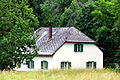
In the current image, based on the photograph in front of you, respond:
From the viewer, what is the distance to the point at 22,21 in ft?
100

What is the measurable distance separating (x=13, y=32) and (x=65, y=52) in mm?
17588

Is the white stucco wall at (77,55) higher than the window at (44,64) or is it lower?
higher

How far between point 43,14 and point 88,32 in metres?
18.0

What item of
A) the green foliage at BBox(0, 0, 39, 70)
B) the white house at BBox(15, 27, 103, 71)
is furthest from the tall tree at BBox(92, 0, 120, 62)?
the green foliage at BBox(0, 0, 39, 70)

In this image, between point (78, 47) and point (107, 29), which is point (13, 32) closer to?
point (78, 47)

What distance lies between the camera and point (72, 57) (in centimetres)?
4781

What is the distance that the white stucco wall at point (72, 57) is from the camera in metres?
45.9

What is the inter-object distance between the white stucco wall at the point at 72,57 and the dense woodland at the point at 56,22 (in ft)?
6.34

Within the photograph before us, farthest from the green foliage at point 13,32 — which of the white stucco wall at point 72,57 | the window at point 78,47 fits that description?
the window at point 78,47

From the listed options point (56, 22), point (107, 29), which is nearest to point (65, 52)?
point (107, 29)

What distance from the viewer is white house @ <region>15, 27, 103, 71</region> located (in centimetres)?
4588

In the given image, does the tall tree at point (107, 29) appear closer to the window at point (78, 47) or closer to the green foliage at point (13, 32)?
the window at point (78, 47)

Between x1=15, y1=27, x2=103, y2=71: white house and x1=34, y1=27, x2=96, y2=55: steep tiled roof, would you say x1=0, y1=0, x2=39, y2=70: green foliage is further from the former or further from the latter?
x1=15, y1=27, x2=103, y2=71: white house

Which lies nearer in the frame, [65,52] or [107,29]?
[65,52]
